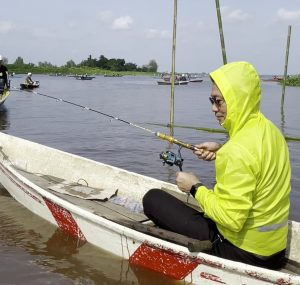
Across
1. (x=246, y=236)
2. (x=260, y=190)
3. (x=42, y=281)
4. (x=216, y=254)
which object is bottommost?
(x=42, y=281)

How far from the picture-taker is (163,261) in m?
4.84

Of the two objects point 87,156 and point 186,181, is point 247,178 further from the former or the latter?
point 87,156

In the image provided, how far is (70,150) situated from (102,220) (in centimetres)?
835

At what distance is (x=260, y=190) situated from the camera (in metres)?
3.75

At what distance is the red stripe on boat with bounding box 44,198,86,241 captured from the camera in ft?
19.4

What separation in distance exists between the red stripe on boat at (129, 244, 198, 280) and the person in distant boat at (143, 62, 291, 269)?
588 mm

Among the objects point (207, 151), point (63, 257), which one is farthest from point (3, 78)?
point (207, 151)

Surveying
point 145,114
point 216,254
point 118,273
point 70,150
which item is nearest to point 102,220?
point 118,273

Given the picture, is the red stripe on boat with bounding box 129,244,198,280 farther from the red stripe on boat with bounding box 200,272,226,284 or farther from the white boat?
the red stripe on boat with bounding box 200,272,226,284

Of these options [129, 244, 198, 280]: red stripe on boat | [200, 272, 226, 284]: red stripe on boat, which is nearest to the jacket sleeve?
[200, 272, 226, 284]: red stripe on boat

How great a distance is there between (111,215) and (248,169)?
288 cm

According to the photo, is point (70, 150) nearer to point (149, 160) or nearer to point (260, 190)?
point (149, 160)

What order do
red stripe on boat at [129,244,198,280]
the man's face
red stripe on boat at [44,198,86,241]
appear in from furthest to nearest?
1. red stripe on boat at [44,198,86,241]
2. red stripe on boat at [129,244,198,280]
3. the man's face

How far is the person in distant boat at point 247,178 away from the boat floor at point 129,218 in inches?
13.4
